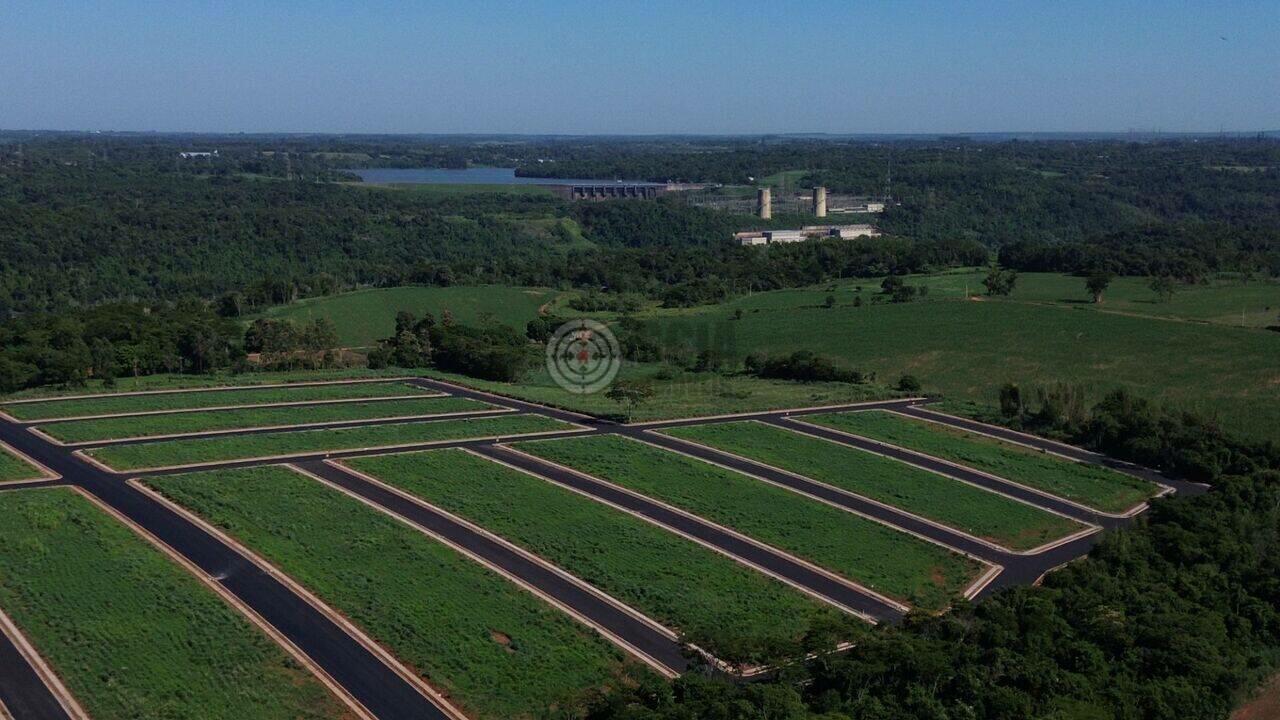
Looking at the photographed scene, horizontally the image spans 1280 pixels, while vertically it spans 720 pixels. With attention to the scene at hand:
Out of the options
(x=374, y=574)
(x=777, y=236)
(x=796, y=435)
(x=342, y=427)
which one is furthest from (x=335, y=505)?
(x=777, y=236)

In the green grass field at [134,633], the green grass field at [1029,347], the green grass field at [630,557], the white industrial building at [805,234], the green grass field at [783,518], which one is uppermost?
the green grass field at [134,633]

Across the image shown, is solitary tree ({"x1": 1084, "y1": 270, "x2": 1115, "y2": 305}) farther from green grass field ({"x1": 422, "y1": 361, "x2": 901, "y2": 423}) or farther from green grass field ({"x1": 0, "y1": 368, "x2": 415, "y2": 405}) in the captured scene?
green grass field ({"x1": 0, "y1": 368, "x2": 415, "y2": 405})

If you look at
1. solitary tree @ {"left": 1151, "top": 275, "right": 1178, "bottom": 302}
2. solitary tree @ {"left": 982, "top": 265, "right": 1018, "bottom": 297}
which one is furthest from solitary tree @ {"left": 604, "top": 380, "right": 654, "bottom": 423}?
solitary tree @ {"left": 1151, "top": 275, "right": 1178, "bottom": 302}

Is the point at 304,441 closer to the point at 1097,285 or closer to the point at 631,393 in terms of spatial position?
the point at 631,393

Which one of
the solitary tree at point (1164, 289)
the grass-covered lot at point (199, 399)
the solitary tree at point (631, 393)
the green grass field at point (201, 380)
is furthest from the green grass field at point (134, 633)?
the solitary tree at point (1164, 289)

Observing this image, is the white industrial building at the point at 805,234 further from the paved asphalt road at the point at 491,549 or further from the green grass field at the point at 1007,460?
the paved asphalt road at the point at 491,549

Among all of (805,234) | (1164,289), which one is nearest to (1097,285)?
(1164,289)

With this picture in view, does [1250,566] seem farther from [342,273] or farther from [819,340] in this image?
[342,273]
